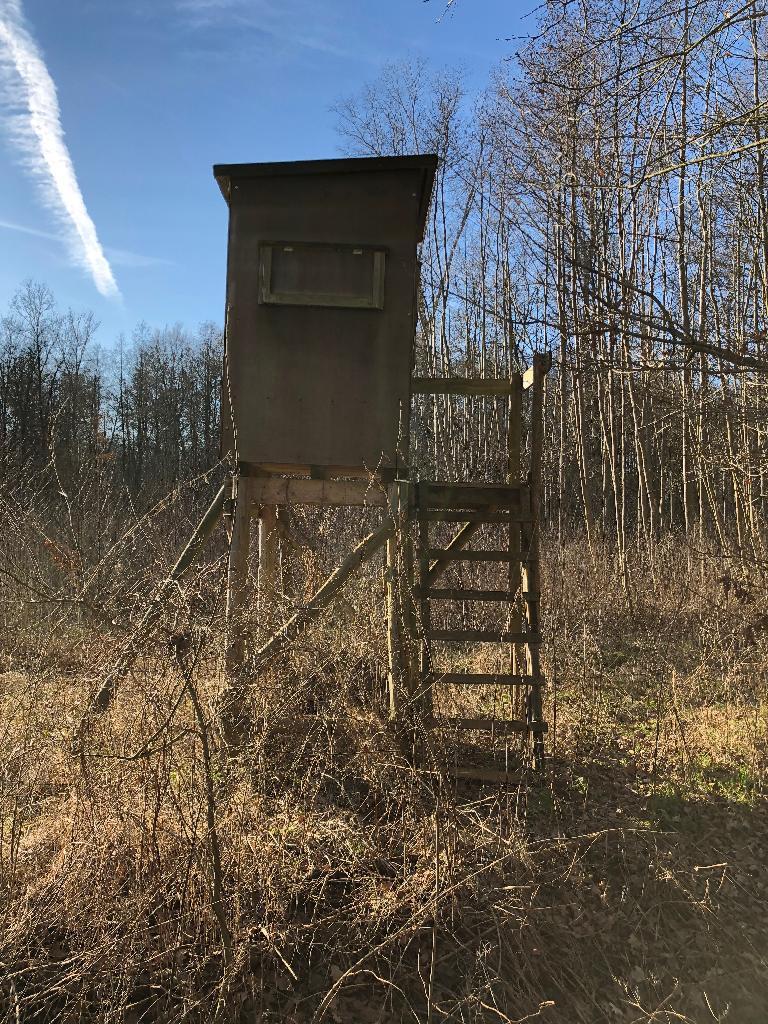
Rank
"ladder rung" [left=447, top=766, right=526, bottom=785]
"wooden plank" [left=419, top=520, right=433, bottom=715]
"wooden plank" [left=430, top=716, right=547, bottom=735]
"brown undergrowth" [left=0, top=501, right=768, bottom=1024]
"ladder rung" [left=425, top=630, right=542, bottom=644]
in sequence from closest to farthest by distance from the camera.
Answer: "brown undergrowth" [left=0, top=501, right=768, bottom=1024]
"wooden plank" [left=419, top=520, right=433, bottom=715]
"ladder rung" [left=447, top=766, right=526, bottom=785]
"wooden plank" [left=430, top=716, right=547, bottom=735]
"ladder rung" [left=425, top=630, right=542, bottom=644]

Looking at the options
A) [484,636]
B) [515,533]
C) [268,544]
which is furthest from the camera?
[268,544]

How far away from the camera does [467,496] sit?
6504 millimetres

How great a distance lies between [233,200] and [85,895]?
18.0 ft

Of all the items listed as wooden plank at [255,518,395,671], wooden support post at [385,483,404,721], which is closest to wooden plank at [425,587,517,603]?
wooden support post at [385,483,404,721]

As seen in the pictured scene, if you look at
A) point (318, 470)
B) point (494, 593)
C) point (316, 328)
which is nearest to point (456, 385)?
point (316, 328)

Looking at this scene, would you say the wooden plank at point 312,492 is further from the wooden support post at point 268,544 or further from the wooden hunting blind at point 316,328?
the wooden support post at point 268,544

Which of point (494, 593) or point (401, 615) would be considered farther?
point (494, 593)

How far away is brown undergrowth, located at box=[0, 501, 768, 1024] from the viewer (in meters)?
3.66

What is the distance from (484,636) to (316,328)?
3.02m

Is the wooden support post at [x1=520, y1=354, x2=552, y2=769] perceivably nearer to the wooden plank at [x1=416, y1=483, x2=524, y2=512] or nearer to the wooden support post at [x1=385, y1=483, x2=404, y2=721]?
the wooden plank at [x1=416, y1=483, x2=524, y2=512]

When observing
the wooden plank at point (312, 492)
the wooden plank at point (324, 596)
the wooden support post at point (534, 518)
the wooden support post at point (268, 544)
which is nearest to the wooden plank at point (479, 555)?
the wooden support post at point (534, 518)

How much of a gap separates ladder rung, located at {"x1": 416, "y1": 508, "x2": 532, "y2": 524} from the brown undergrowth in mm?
1284

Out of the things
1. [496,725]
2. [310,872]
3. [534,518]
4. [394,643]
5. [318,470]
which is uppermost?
[318,470]

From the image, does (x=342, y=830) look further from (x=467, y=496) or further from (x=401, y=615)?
(x=467, y=496)
